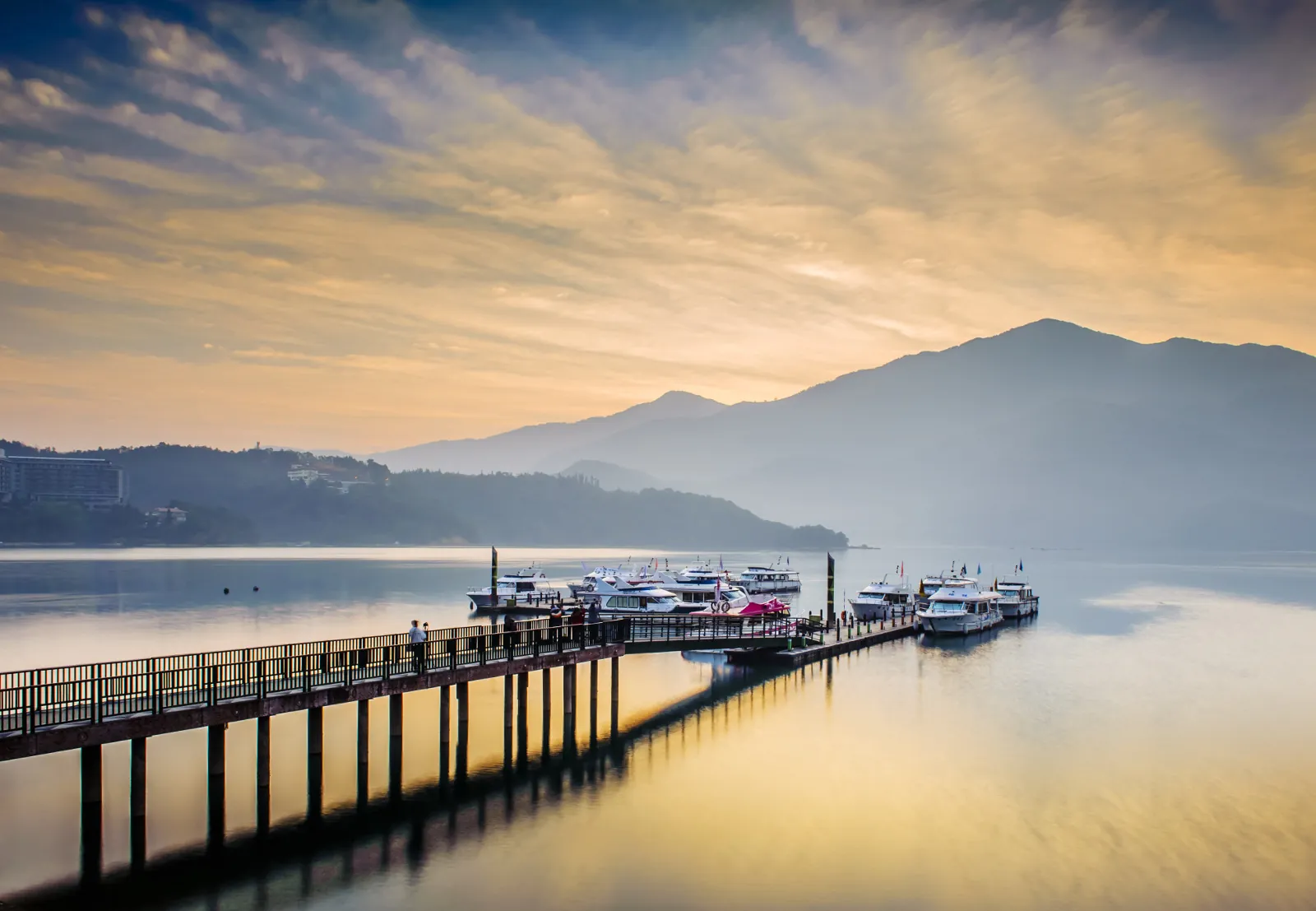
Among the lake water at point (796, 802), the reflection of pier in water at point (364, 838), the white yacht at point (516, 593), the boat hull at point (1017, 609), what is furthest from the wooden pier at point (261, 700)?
the boat hull at point (1017, 609)

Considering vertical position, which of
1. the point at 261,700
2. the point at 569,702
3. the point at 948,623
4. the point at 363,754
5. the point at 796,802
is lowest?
the point at 948,623

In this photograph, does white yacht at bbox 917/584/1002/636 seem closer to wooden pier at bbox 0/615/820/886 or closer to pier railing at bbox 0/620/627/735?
wooden pier at bbox 0/615/820/886

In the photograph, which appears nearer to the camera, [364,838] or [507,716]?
[364,838]

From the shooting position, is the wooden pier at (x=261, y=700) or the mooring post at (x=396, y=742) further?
the mooring post at (x=396, y=742)

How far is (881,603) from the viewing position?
92.8 meters

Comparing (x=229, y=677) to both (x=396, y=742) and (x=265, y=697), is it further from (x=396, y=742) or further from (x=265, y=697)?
(x=396, y=742)

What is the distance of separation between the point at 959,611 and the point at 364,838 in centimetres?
6202

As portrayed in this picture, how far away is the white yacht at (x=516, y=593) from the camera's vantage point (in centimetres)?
9425

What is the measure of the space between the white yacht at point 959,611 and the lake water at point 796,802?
14.3 metres

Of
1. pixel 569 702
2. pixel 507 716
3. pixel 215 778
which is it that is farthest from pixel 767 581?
pixel 215 778

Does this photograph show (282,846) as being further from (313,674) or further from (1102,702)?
(1102,702)

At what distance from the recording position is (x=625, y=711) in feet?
167

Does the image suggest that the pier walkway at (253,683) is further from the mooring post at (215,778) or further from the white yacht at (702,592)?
the white yacht at (702,592)

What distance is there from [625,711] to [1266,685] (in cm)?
3672
